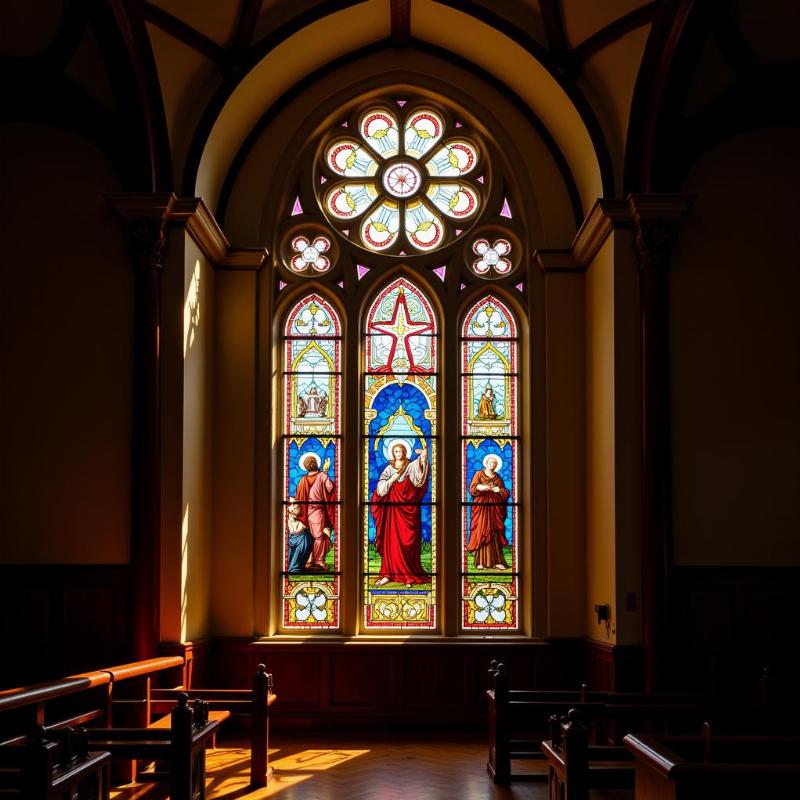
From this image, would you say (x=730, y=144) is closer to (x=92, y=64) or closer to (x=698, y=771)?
(x=92, y=64)

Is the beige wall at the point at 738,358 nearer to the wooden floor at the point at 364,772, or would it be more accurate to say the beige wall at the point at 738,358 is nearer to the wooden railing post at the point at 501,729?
the wooden railing post at the point at 501,729

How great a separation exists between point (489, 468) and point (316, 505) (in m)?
1.77

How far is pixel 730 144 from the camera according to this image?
9852 mm

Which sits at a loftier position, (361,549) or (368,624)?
(361,549)

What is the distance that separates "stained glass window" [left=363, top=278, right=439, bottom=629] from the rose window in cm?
61

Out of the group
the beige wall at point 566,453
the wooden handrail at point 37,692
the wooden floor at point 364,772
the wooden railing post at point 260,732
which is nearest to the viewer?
the wooden handrail at point 37,692

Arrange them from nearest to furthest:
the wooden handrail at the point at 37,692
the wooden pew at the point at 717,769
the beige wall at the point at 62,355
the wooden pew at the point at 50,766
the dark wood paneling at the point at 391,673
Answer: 1. the wooden pew at the point at 717,769
2. the wooden pew at the point at 50,766
3. the wooden handrail at the point at 37,692
4. the beige wall at the point at 62,355
5. the dark wood paneling at the point at 391,673

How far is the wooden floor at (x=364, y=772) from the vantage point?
7.61 meters

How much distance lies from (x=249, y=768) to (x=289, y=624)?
2.30 metres

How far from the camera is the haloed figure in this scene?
10836mm

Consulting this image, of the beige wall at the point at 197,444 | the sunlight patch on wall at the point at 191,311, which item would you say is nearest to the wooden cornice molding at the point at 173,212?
the beige wall at the point at 197,444

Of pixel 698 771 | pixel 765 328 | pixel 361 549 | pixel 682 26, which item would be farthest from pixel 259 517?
pixel 698 771

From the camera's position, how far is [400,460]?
36.1 ft

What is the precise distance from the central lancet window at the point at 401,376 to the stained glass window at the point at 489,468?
0.01 metres
